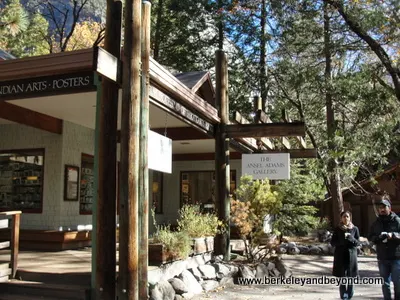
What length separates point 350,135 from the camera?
18.2 m

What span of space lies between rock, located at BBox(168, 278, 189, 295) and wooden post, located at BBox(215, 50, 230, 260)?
8.99 feet

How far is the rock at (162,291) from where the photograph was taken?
20.3 feet

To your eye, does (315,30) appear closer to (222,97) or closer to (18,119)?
(222,97)

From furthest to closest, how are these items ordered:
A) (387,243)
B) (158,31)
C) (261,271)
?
(158,31), (261,271), (387,243)

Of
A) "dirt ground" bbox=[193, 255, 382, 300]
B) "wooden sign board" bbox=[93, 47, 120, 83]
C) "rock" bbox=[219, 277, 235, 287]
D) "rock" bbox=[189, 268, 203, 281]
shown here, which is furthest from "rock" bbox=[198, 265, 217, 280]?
"wooden sign board" bbox=[93, 47, 120, 83]

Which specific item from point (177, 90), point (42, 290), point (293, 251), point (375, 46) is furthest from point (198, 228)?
point (375, 46)

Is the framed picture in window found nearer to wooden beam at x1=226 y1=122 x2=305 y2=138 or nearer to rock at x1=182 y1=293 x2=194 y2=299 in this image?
wooden beam at x1=226 y1=122 x2=305 y2=138

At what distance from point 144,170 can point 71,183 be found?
14.7 feet

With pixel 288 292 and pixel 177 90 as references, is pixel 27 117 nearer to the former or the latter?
pixel 177 90

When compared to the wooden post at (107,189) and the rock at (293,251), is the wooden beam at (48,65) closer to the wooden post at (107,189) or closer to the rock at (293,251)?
the wooden post at (107,189)

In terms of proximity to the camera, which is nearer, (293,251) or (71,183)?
(71,183)

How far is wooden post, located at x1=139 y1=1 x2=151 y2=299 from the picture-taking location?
19.3 ft

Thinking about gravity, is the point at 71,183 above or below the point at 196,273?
above

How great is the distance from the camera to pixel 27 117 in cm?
884
